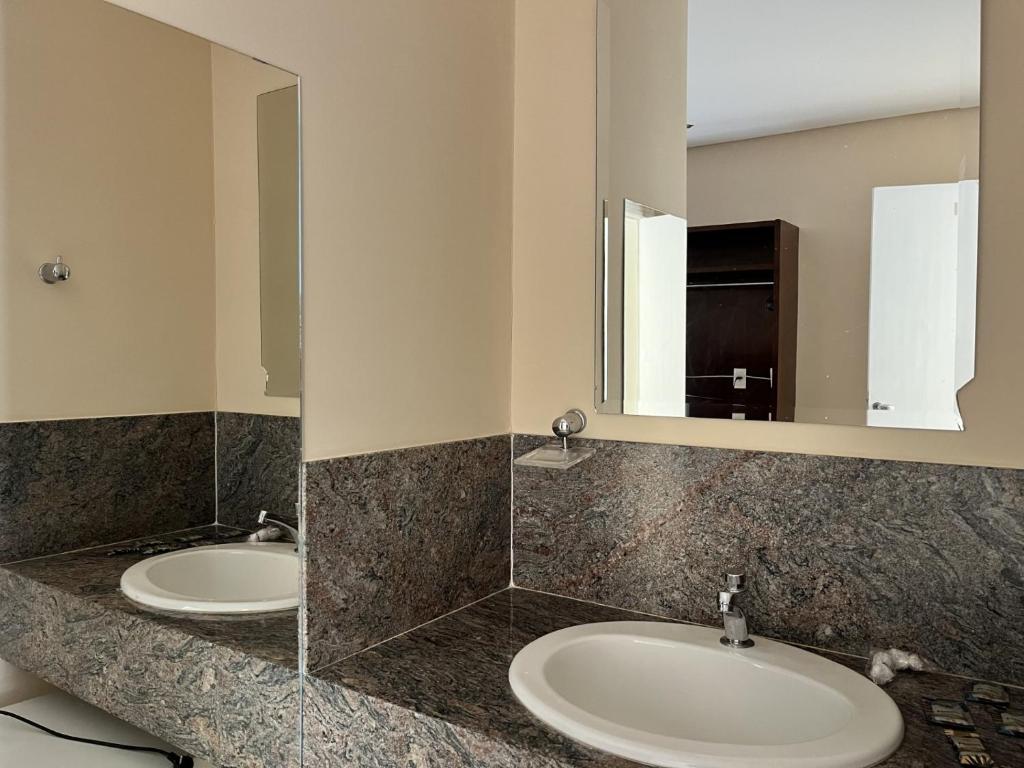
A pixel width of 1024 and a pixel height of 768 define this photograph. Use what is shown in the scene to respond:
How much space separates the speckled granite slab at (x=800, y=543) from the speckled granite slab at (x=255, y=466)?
591 mm

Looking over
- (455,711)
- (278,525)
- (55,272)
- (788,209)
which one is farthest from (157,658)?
(788,209)

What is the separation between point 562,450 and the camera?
157cm

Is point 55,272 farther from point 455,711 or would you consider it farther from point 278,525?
point 455,711

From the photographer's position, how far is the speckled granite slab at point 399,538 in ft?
4.20

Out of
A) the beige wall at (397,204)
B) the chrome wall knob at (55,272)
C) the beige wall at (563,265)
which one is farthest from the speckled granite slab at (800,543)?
the chrome wall knob at (55,272)

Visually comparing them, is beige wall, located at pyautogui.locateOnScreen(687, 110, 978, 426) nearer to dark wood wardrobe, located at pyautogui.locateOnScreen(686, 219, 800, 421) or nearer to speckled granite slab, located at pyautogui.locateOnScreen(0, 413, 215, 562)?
dark wood wardrobe, located at pyautogui.locateOnScreen(686, 219, 800, 421)

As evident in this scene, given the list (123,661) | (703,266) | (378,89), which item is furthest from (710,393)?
(123,661)

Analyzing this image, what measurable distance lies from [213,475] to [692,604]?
868mm

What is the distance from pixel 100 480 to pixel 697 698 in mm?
951

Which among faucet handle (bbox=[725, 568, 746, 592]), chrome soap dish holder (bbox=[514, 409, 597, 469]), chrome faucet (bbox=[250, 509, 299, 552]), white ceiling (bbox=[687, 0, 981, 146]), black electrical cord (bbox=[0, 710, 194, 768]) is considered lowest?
black electrical cord (bbox=[0, 710, 194, 768])

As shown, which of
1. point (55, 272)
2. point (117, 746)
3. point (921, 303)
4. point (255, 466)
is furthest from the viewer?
point (921, 303)

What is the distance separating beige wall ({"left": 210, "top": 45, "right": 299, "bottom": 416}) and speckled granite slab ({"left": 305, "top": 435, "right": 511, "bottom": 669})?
183 mm

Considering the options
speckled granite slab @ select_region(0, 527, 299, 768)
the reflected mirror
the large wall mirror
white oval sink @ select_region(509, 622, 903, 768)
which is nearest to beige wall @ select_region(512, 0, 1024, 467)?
the large wall mirror

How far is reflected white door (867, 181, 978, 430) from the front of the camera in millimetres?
1268
